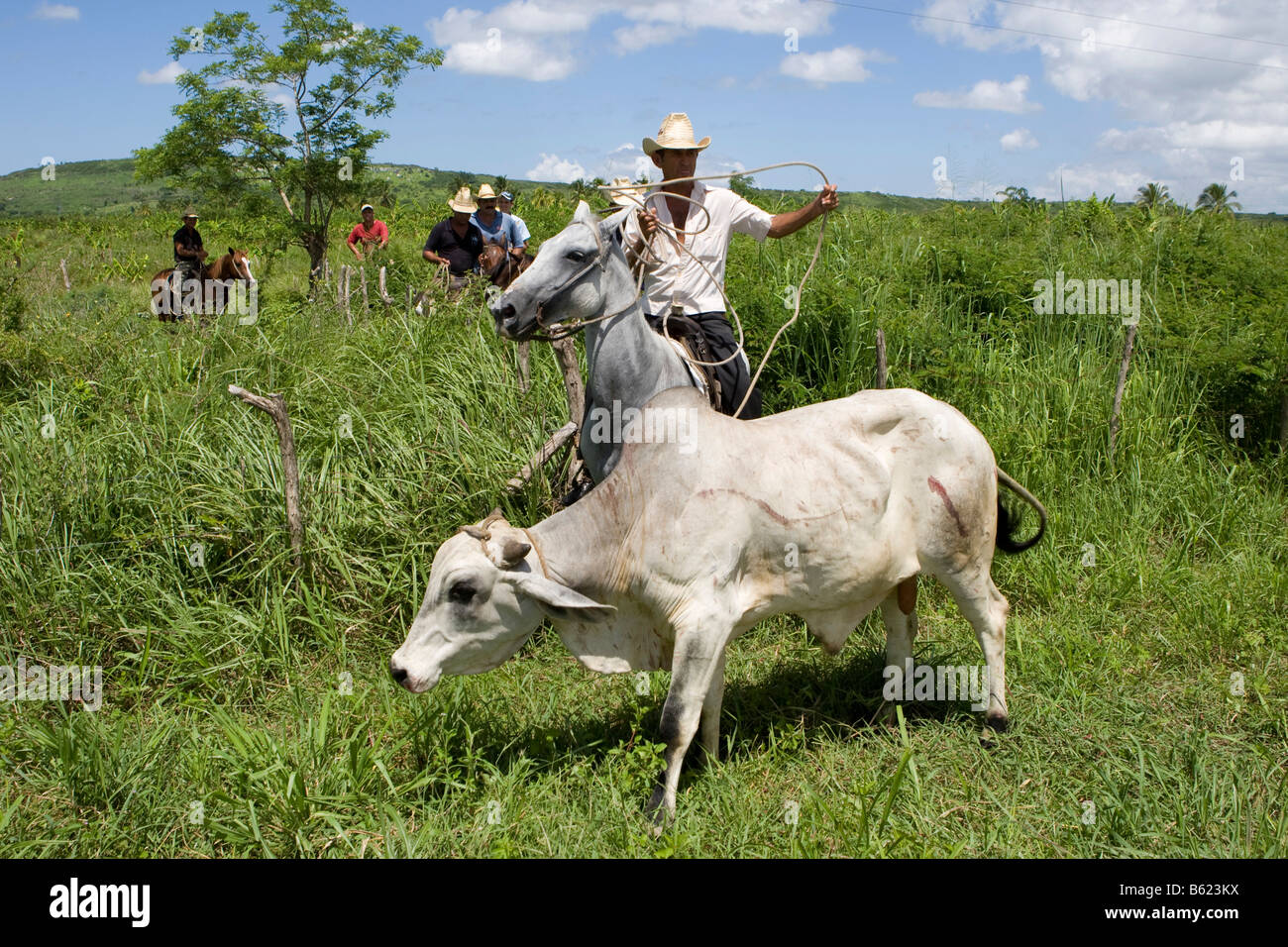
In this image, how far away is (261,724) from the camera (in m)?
4.46

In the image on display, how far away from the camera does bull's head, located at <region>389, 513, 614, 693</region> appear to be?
3.67 m

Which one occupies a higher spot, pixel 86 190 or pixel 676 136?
pixel 86 190

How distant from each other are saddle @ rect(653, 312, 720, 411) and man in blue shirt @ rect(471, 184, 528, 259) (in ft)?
19.6

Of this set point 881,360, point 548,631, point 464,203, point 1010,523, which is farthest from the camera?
point 464,203

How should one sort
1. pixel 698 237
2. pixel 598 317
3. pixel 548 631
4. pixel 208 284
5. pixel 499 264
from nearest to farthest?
pixel 598 317, pixel 698 237, pixel 548 631, pixel 499 264, pixel 208 284

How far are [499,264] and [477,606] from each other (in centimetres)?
731

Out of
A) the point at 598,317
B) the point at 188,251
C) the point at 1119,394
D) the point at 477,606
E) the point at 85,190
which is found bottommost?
the point at 477,606

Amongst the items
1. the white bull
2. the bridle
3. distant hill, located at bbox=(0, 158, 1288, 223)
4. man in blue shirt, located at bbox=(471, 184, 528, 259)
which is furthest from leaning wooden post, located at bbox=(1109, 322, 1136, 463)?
distant hill, located at bbox=(0, 158, 1288, 223)

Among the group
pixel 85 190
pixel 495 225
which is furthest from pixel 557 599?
pixel 85 190

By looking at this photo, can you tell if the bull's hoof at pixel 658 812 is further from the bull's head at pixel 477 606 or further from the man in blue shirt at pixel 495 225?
the man in blue shirt at pixel 495 225

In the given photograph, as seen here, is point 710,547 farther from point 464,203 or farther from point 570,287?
point 464,203

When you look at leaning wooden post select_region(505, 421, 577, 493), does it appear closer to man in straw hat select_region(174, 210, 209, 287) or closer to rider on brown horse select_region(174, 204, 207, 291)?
rider on brown horse select_region(174, 204, 207, 291)

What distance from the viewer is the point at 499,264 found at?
1041cm

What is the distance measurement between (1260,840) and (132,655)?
5.06 metres
